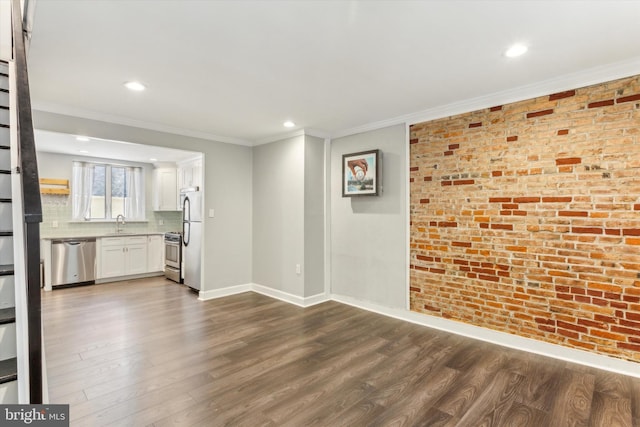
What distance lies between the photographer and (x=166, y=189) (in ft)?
21.7

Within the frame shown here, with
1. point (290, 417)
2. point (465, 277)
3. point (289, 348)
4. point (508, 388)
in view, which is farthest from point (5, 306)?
point (465, 277)

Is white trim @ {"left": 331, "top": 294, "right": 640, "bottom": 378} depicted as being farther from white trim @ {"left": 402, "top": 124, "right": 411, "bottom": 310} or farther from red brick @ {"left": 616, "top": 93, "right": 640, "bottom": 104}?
red brick @ {"left": 616, "top": 93, "right": 640, "bottom": 104}

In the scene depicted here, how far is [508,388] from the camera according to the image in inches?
94.5

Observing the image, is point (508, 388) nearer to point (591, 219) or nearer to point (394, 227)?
point (591, 219)

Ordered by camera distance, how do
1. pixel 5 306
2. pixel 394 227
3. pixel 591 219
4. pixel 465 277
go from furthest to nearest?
pixel 394 227 < pixel 465 277 < pixel 591 219 < pixel 5 306

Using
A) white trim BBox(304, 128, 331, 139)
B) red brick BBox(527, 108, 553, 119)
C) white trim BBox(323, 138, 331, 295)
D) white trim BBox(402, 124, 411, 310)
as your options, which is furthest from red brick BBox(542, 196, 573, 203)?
white trim BBox(304, 128, 331, 139)

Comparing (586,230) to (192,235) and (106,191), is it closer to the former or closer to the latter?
(192,235)

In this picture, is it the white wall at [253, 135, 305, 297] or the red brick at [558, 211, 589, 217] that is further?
the white wall at [253, 135, 305, 297]

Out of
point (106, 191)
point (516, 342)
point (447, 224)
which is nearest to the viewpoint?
point (516, 342)

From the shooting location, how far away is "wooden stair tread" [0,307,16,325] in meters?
1.50

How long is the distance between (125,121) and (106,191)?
312 centimetres

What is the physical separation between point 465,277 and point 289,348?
79.2 inches

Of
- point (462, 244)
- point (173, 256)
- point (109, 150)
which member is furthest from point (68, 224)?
point (462, 244)

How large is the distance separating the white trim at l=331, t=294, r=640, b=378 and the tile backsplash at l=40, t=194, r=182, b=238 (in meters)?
5.13
